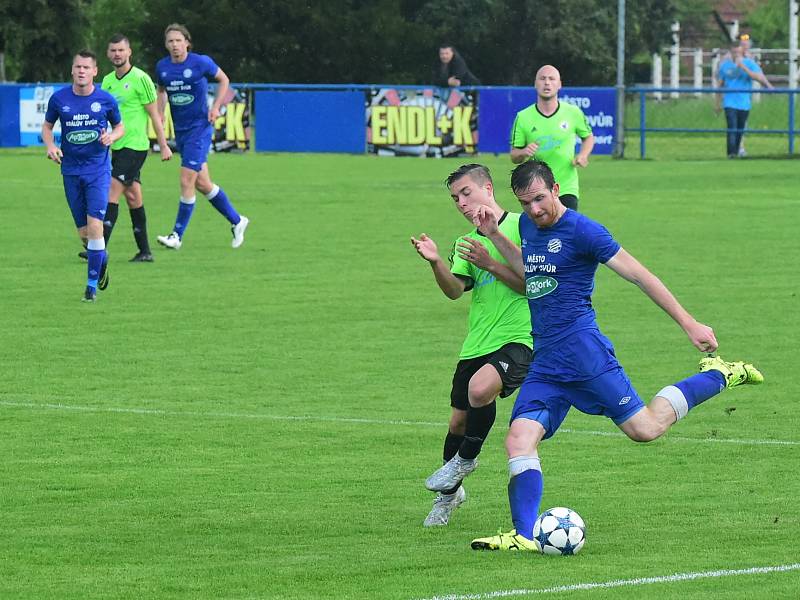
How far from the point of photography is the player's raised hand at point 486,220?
7.59m

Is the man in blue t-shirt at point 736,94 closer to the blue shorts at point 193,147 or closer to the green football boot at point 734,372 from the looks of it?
the blue shorts at point 193,147

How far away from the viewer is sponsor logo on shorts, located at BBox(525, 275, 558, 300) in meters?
7.48

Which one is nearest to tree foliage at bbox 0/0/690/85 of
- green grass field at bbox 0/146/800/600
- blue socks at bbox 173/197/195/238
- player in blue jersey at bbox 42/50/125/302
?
green grass field at bbox 0/146/800/600

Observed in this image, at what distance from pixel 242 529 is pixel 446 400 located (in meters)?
3.62

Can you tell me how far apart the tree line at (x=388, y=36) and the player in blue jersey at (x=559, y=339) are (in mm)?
44214

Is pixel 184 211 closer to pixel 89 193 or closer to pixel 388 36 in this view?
pixel 89 193

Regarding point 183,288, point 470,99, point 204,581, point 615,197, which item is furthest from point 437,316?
point 470,99

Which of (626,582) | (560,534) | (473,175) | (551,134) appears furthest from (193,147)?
(626,582)

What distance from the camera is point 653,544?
24.0 ft

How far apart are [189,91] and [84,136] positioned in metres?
3.75

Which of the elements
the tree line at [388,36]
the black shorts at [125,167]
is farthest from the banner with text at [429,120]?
the black shorts at [125,167]

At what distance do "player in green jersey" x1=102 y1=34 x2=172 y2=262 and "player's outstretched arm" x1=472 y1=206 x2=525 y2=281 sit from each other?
1026cm

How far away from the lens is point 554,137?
16734 mm

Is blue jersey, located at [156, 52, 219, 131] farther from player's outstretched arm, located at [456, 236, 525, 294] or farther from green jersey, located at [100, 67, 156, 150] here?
player's outstretched arm, located at [456, 236, 525, 294]
